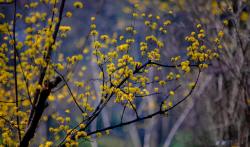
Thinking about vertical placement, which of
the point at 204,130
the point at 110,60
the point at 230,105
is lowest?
the point at 204,130

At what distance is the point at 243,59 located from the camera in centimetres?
695

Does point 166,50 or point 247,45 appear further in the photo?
point 166,50

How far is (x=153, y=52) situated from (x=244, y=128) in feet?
13.7

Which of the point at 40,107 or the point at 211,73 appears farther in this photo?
the point at 211,73

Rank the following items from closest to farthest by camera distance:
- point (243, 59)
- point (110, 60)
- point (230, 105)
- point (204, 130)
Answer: point (110, 60) < point (243, 59) < point (230, 105) < point (204, 130)

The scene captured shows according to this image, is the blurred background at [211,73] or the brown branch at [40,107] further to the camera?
the blurred background at [211,73]

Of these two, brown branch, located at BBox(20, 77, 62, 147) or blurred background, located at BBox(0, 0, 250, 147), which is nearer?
brown branch, located at BBox(20, 77, 62, 147)

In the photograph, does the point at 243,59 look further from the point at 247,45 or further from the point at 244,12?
the point at 244,12

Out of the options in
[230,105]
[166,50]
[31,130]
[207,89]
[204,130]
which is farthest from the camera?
[166,50]

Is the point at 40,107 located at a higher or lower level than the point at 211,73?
lower

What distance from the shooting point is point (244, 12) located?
7.85m

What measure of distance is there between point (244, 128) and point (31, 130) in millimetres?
5073

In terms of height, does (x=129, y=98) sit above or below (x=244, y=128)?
above

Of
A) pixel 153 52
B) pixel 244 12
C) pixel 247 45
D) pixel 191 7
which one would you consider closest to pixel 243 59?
pixel 247 45
